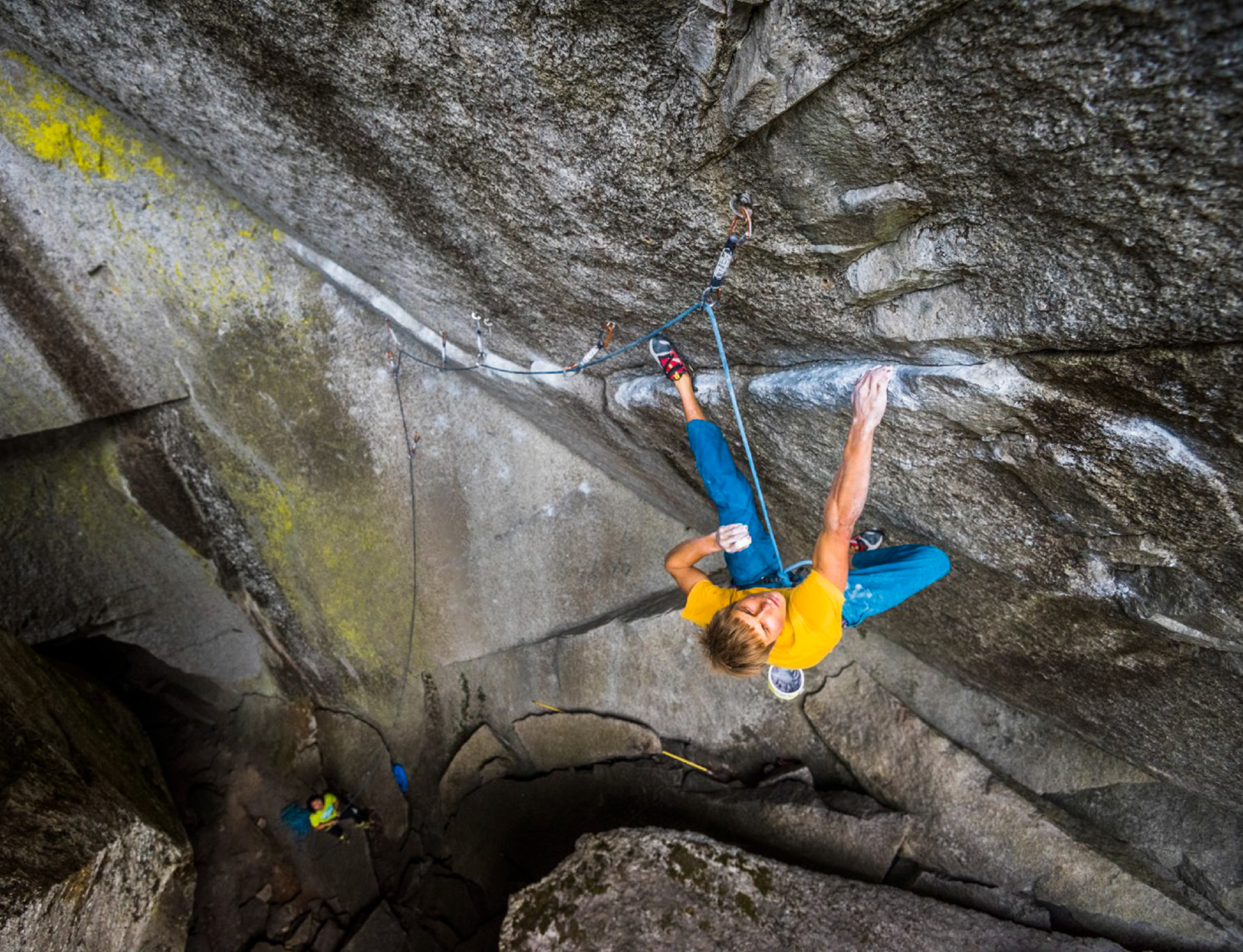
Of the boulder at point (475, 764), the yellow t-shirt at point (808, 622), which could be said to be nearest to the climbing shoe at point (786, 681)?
the yellow t-shirt at point (808, 622)

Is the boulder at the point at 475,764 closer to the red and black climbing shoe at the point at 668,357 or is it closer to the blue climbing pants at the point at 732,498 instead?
the blue climbing pants at the point at 732,498

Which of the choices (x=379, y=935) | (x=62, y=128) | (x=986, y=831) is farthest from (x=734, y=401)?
(x=379, y=935)

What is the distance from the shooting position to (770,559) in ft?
8.54

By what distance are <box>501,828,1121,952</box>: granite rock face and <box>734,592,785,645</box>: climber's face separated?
127cm

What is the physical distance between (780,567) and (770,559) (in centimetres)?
10

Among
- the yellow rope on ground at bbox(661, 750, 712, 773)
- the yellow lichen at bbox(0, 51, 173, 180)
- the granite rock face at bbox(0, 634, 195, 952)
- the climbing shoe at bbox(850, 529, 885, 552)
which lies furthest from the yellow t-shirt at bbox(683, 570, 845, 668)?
the yellow lichen at bbox(0, 51, 173, 180)

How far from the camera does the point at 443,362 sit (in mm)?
3805

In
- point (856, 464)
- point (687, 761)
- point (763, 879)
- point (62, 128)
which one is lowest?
point (687, 761)

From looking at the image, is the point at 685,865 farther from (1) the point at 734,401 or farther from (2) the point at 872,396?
(2) the point at 872,396

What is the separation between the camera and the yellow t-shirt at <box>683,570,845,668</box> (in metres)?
2.13

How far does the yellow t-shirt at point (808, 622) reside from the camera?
213 cm

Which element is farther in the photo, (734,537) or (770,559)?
(770,559)

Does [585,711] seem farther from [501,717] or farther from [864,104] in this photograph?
[864,104]

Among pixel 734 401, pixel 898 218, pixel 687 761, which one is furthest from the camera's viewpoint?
pixel 687 761
